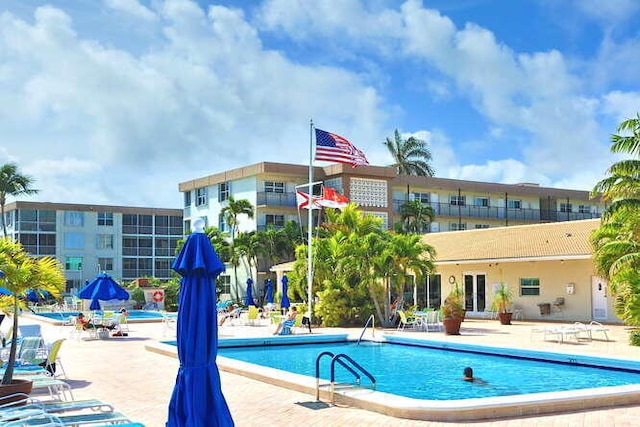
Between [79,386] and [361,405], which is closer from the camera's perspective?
[361,405]

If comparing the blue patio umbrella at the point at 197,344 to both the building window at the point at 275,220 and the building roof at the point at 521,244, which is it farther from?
the building window at the point at 275,220

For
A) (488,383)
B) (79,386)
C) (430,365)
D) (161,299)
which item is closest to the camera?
(79,386)

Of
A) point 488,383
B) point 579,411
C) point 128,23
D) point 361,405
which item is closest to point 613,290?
point 488,383

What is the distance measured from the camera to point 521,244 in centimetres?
3195

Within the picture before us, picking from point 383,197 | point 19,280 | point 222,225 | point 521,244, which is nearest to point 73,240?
point 222,225

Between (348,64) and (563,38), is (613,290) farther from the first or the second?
(348,64)

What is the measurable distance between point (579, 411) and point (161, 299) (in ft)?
119

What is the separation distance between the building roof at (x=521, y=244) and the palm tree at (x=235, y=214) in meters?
14.4

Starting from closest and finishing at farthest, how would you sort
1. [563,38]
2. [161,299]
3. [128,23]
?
[128,23]
[563,38]
[161,299]

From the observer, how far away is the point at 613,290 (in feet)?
69.5

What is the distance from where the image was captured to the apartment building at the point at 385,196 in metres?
48.6

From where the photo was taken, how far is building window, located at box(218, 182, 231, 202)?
170ft

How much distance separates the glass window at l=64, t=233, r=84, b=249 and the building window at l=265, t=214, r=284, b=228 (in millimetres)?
27334

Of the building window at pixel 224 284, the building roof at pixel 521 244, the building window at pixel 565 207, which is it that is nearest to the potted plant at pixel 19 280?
the building roof at pixel 521 244
